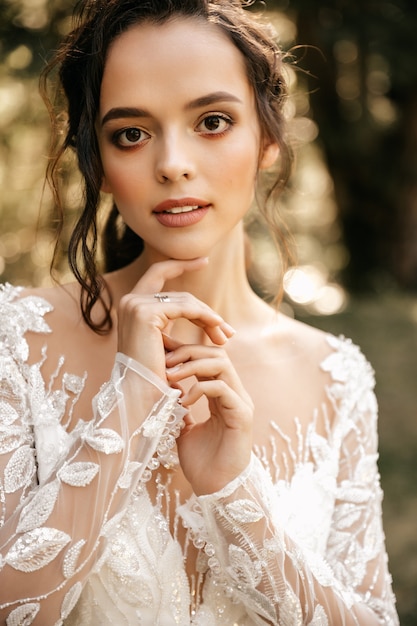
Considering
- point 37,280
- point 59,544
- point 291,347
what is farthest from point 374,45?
point 59,544

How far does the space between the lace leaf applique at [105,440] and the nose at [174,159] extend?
2.23ft

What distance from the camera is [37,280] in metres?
5.96

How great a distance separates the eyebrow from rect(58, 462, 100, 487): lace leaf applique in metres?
0.92

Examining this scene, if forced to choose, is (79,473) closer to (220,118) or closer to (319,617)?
(319,617)

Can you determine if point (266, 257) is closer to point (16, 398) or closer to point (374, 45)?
point (374, 45)

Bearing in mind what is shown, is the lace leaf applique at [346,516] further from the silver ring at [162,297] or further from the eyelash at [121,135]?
the eyelash at [121,135]

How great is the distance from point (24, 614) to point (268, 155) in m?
1.48

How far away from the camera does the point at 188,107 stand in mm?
2154

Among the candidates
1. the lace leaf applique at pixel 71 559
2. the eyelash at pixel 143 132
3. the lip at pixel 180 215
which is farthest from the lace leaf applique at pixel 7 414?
the eyelash at pixel 143 132

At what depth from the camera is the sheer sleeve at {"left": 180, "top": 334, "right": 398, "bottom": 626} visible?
2.08 metres

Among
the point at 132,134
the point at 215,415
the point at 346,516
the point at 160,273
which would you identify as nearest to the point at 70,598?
the point at 215,415

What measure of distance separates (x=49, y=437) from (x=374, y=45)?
4.06m

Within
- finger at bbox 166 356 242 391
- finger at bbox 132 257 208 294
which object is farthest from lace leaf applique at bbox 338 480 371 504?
finger at bbox 132 257 208 294

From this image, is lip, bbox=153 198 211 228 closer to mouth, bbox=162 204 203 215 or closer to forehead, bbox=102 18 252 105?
mouth, bbox=162 204 203 215
